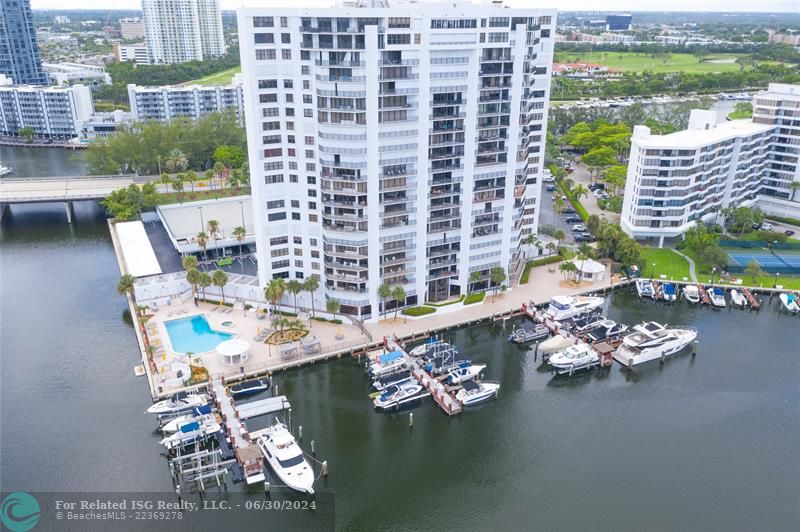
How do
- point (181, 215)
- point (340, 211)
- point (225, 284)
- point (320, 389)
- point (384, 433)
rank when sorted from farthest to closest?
1. point (181, 215)
2. point (225, 284)
3. point (340, 211)
4. point (320, 389)
5. point (384, 433)

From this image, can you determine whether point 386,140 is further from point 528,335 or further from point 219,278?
point 528,335

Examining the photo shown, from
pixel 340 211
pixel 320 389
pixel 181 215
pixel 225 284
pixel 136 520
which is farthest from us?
pixel 181 215

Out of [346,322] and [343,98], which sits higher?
[343,98]

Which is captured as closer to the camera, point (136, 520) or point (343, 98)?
point (136, 520)

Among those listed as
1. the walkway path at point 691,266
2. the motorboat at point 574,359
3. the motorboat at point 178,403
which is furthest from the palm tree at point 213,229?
the walkway path at point 691,266

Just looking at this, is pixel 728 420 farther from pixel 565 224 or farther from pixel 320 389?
pixel 565 224

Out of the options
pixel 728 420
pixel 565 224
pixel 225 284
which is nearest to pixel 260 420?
pixel 225 284

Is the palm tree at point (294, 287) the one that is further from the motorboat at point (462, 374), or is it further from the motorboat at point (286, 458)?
the motorboat at point (462, 374)

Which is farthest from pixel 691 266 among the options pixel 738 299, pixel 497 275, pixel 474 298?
pixel 474 298
